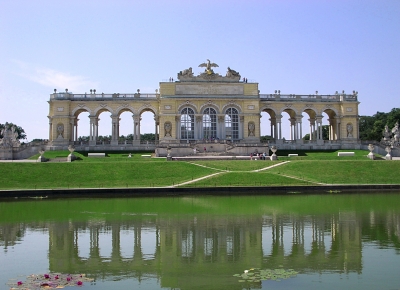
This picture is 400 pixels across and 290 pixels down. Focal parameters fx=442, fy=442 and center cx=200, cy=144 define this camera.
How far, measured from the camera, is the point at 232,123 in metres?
67.2

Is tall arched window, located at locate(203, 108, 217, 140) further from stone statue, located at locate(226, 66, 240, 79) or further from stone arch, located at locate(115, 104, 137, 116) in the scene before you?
stone arch, located at locate(115, 104, 137, 116)

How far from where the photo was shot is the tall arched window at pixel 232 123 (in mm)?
66875

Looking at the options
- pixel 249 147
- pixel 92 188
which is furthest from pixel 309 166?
pixel 92 188

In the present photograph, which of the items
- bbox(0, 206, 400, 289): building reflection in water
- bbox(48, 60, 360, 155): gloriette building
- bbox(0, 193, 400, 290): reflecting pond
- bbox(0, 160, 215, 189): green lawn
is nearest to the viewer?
bbox(0, 193, 400, 290): reflecting pond

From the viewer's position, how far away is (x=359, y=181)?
37.6m

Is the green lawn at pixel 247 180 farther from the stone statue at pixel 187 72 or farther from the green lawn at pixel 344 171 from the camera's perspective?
the stone statue at pixel 187 72

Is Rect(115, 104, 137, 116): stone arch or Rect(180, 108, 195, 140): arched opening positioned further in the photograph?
Rect(115, 104, 137, 116): stone arch

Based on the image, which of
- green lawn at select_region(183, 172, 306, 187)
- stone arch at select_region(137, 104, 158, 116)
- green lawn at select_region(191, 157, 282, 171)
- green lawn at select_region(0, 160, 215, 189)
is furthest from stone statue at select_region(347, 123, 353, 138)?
green lawn at select_region(0, 160, 215, 189)

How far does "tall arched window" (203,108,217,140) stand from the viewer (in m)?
66.8

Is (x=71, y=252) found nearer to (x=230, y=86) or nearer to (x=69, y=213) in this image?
(x=69, y=213)

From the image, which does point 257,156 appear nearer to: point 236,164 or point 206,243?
point 236,164

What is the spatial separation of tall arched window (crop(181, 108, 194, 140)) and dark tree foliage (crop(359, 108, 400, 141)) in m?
45.7

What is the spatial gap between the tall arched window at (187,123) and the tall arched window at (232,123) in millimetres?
5305

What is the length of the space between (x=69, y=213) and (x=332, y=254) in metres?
14.4
